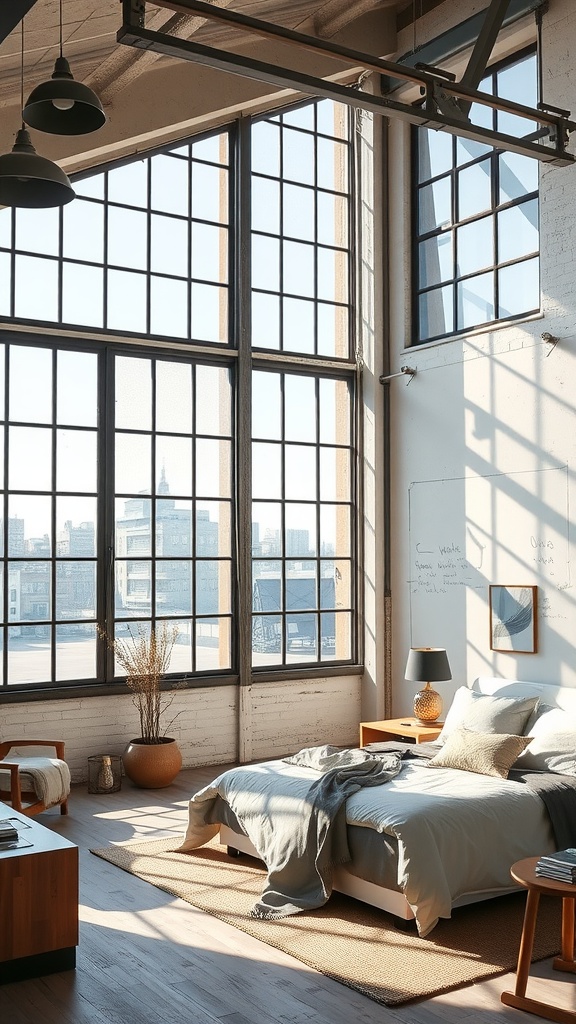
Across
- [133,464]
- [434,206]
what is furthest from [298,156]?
[133,464]

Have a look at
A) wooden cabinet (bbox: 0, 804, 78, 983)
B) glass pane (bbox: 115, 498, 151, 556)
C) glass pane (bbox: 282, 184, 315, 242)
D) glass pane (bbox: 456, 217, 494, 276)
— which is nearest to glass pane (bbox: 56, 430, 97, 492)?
glass pane (bbox: 115, 498, 151, 556)

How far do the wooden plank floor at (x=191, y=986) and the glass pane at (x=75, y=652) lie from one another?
2.83m

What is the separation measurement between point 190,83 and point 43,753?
531 cm

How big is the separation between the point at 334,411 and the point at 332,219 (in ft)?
5.91

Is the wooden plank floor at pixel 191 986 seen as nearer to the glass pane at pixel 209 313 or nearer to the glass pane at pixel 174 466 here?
the glass pane at pixel 174 466

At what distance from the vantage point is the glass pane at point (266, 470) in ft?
29.6

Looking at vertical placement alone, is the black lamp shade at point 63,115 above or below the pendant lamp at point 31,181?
above

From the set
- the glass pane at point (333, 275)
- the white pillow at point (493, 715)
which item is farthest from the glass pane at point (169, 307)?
the white pillow at point (493, 715)

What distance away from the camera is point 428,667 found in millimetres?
7684

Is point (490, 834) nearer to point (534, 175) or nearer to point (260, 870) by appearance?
point (260, 870)

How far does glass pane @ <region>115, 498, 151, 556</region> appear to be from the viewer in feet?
27.2

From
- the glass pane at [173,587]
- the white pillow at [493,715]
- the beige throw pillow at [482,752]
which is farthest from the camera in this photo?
the glass pane at [173,587]

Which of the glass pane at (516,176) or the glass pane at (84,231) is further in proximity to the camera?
the glass pane at (84,231)

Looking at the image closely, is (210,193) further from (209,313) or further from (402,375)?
(402,375)
